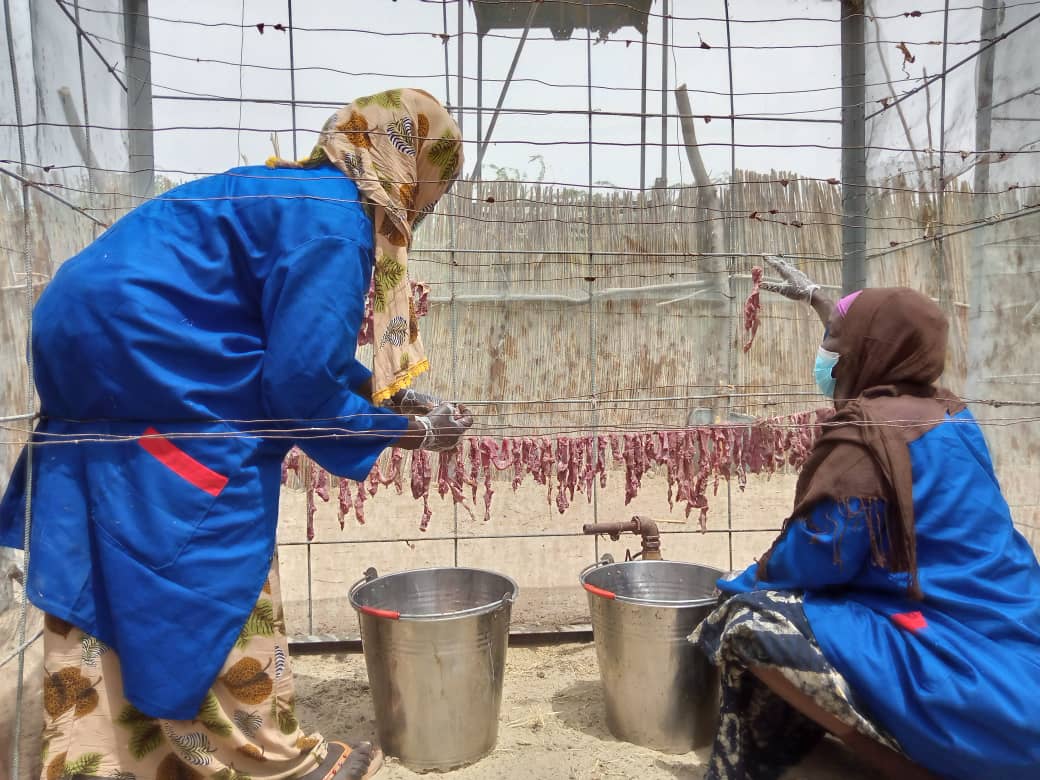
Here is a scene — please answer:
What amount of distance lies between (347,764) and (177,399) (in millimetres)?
1483

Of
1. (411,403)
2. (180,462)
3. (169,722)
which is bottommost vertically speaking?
(169,722)

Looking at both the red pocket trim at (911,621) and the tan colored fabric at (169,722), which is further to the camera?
the red pocket trim at (911,621)

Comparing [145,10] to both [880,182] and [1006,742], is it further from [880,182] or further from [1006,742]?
[1006,742]

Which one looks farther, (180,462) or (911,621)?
(911,621)

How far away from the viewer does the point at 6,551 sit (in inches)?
106

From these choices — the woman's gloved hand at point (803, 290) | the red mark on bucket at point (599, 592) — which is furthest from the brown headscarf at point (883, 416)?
the red mark on bucket at point (599, 592)

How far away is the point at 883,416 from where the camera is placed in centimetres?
242

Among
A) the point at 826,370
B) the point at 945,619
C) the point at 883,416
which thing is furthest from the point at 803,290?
the point at 945,619

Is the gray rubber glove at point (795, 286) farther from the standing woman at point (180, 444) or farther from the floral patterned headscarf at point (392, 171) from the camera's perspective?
the standing woman at point (180, 444)

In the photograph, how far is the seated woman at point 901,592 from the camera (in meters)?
2.21

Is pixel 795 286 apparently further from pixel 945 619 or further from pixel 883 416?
pixel 945 619

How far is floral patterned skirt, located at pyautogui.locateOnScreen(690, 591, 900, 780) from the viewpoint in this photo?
7.70 feet

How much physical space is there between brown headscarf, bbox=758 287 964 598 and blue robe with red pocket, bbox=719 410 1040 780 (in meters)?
0.06

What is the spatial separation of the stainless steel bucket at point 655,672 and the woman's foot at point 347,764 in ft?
3.32
